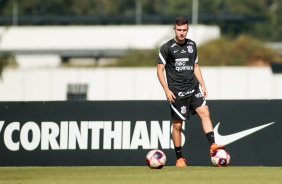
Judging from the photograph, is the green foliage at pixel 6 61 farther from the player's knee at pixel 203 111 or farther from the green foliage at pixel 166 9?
the green foliage at pixel 166 9

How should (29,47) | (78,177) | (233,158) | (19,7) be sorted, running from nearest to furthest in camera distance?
(78,177)
(233,158)
(29,47)
(19,7)

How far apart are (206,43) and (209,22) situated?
103ft

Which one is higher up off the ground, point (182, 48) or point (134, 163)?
point (182, 48)

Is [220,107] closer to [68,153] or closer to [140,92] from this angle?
[68,153]

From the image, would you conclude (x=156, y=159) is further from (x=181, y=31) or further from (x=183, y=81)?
(x=181, y=31)

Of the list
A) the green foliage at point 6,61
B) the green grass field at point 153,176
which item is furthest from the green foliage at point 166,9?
the green grass field at point 153,176

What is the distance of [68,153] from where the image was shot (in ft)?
68.2

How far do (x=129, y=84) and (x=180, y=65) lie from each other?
2496cm

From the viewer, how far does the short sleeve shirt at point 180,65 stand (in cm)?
1762

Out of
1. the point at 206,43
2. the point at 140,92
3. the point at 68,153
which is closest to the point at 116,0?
the point at 206,43

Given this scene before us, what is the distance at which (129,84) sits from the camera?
42625 millimetres

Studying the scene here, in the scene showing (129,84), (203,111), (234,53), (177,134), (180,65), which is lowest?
(129,84)

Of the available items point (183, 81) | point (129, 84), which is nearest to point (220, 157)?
point (183, 81)

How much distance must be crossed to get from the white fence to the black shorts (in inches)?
872
